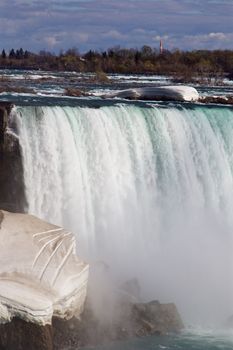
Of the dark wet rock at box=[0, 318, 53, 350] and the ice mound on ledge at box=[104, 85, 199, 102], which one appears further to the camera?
the ice mound on ledge at box=[104, 85, 199, 102]

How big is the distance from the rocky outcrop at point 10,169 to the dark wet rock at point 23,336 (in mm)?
3504

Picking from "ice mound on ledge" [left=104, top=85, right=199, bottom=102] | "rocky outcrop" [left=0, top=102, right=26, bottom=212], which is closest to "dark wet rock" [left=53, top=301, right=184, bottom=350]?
"rocky outcrop" [left=0, top=102, right=26, bottom=212]

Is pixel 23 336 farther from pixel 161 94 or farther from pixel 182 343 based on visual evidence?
pixel 161 94

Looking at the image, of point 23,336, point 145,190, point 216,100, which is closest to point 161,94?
point 216,100

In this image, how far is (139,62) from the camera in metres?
64.9

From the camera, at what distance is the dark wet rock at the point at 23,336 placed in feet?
44.2

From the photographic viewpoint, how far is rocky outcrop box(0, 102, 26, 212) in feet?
54.6

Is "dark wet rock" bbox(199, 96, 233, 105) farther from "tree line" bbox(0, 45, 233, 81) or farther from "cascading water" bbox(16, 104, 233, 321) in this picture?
"tree line" bbox(0, 45, 233, 81)

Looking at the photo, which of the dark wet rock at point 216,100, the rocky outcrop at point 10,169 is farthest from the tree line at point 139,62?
the rocky outcrop at point 10,169

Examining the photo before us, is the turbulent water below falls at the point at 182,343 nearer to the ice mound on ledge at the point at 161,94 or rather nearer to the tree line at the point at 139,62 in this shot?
the ice mound on ledge at the point at 161,94

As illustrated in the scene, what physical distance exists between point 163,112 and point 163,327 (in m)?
6.87

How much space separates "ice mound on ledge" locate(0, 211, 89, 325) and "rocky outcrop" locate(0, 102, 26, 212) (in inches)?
53.4

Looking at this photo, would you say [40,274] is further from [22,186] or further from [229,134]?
[229,134]

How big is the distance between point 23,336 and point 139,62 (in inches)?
2068
